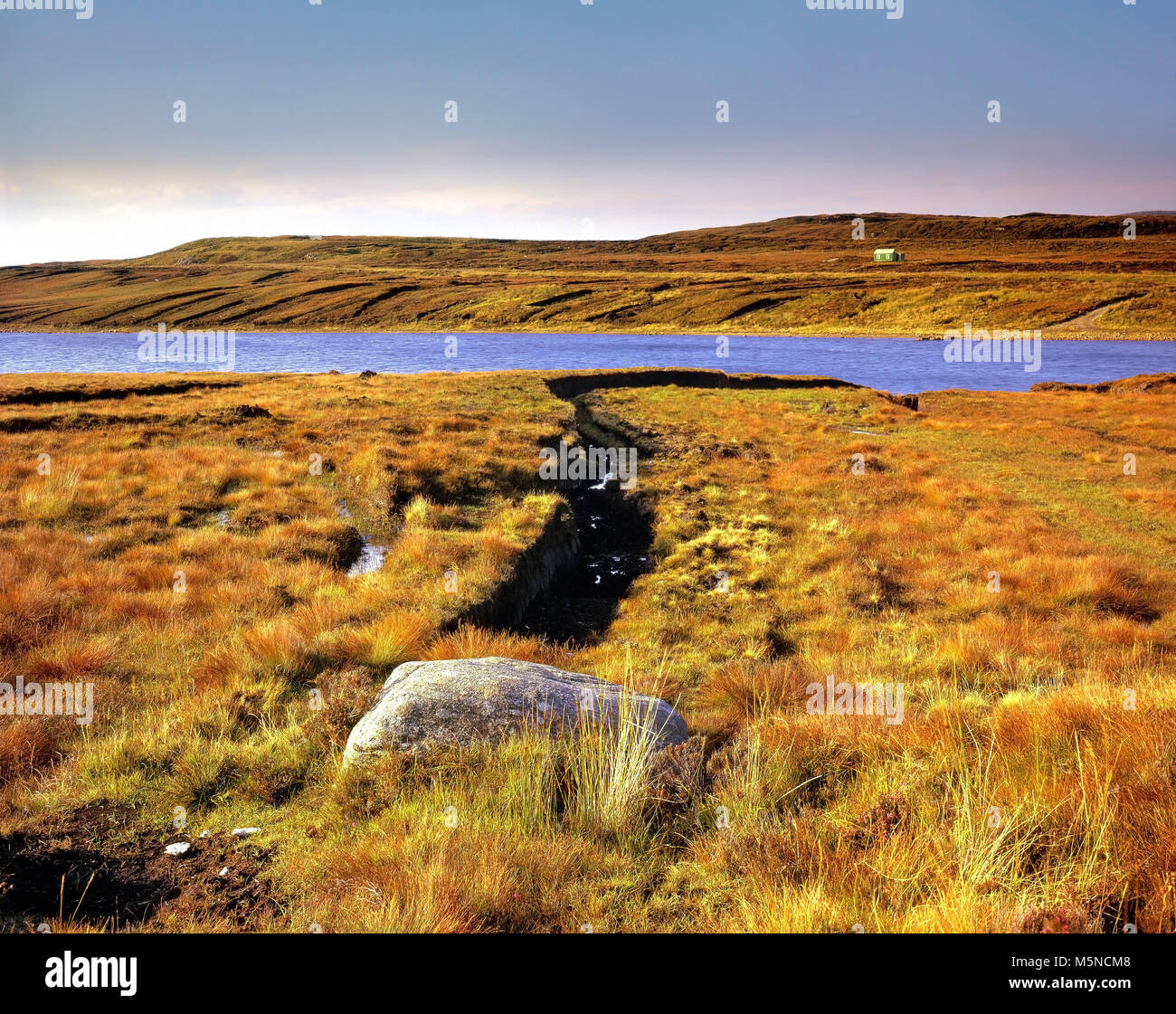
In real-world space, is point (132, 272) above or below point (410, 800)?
above

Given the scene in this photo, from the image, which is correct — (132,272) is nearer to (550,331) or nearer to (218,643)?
(550,331)

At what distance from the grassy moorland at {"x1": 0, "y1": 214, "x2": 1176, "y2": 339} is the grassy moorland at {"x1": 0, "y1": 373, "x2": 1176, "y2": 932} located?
8233cm

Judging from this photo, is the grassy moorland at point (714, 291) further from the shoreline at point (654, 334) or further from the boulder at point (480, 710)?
the boulder at point (480, 710)

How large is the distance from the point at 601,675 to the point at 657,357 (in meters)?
59.4

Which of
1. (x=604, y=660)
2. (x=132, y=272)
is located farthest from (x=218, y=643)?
(x=132, y=272)

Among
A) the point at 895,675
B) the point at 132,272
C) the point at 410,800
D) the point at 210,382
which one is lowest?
the point at 895,675

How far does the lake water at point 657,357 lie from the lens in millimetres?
57406

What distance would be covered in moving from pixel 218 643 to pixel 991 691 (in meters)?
9.02

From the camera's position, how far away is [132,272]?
18350 centimetres

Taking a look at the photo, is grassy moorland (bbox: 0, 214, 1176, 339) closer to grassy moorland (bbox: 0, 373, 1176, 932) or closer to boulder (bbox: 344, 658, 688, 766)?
grassy moorland (bbox: 0, 373, 1176, 932)

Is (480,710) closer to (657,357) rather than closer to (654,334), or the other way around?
(657,357)
